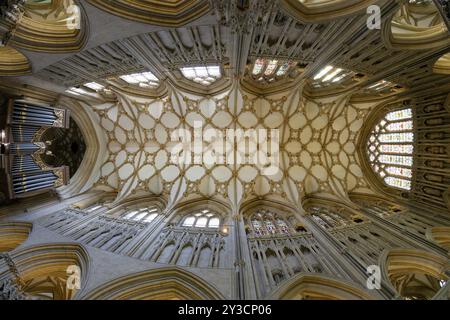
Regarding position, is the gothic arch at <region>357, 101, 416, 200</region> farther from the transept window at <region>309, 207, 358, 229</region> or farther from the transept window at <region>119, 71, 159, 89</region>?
the transept window at <region>119, 71, 159, 89</region>

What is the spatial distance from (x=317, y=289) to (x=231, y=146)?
455 inches

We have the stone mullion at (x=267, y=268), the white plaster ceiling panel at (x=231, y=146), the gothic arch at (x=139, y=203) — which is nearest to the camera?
the stone mullion at (x=267, y=268)

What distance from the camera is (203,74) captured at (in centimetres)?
1537

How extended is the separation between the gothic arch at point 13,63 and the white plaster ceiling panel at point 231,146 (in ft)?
23.9

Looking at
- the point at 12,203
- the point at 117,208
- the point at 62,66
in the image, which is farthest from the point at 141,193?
the point at 62,66

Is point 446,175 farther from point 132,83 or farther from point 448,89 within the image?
point 132,83

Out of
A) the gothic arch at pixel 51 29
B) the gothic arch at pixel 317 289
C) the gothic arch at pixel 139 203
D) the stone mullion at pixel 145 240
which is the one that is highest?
the gothic arch at pixel 51 29

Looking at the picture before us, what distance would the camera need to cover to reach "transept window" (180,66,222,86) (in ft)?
47.8

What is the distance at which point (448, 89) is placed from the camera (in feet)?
37.4

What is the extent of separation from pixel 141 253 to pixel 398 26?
1404cm

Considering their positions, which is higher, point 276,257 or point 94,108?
point 94,108

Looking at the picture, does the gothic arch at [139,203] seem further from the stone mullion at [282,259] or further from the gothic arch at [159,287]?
the stone mullion at [282,259]

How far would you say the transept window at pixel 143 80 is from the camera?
48.9 feet

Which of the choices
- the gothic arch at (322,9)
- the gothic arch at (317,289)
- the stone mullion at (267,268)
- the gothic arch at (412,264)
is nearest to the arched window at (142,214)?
the stone mullion at (267,268)
